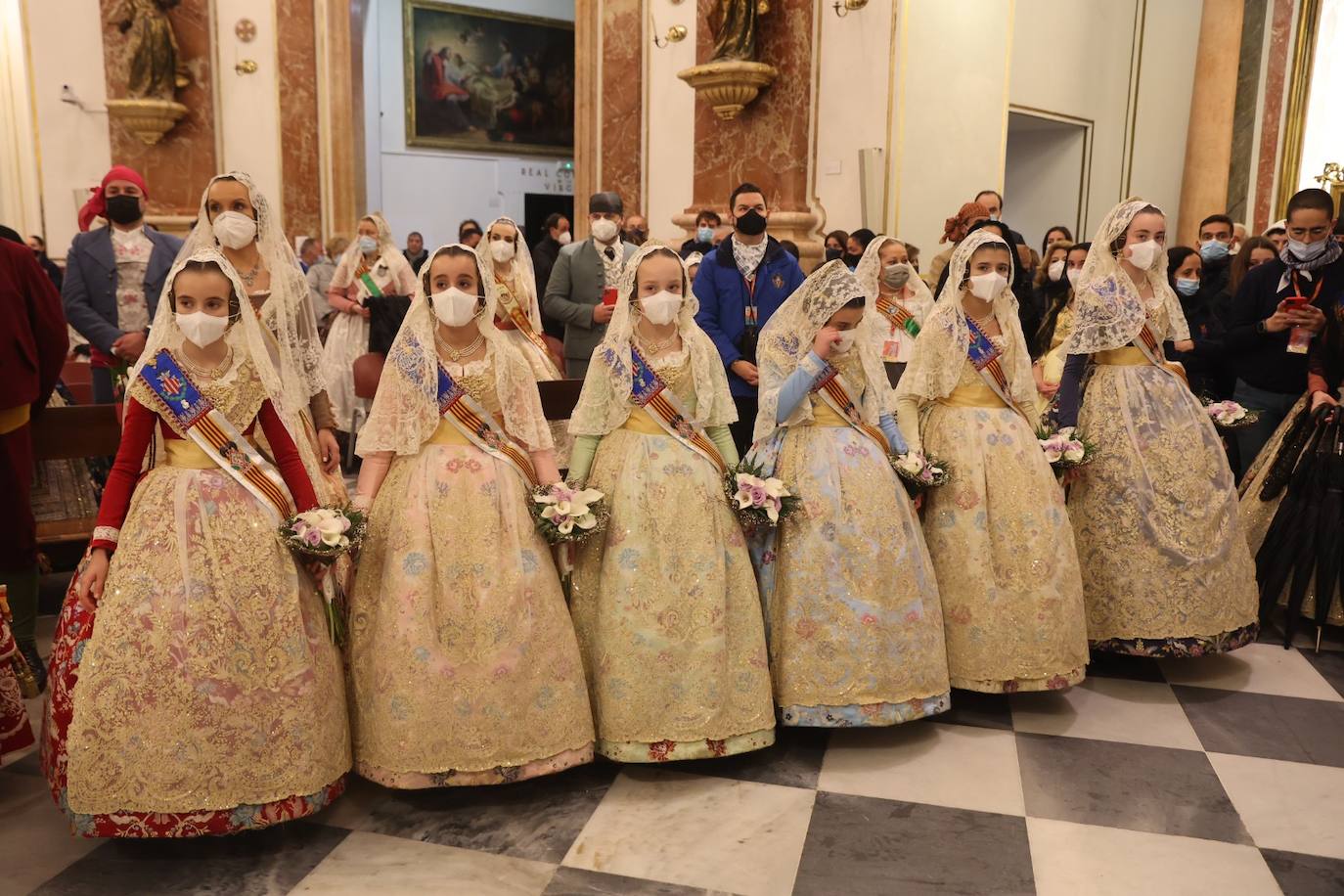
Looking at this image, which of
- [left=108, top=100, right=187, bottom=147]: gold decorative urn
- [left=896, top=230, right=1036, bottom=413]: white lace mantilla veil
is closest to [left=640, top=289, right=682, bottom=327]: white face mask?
[left=896, top=230, right=1036, bottom=413]: white lace mantilla veil

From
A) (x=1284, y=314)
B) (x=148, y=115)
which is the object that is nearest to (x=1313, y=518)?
(x=1284, y=314)

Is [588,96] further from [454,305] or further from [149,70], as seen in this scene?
[454,305]

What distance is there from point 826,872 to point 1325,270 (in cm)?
364

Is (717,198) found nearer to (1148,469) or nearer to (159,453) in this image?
(1148,469)

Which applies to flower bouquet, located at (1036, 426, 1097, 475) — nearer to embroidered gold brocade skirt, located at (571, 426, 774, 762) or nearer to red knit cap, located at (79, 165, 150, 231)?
embroidered gold brocade skirt, located at (571, 426, 774, 762)

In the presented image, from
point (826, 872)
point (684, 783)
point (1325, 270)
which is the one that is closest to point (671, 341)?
point (684, 783)

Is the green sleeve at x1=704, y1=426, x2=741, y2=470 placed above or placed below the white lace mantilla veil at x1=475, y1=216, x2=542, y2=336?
below

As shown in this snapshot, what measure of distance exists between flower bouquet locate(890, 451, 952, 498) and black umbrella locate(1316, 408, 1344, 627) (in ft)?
A: 6.33

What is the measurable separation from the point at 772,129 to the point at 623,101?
6.55 ft

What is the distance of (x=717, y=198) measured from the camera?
30.0ft

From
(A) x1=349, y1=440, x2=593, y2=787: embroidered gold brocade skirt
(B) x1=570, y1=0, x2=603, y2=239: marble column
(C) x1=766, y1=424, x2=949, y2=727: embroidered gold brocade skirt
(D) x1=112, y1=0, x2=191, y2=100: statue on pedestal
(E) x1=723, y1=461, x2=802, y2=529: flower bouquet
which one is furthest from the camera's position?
(D) x1=112, y1=0, x2=191, y2=100: statue on pedestal

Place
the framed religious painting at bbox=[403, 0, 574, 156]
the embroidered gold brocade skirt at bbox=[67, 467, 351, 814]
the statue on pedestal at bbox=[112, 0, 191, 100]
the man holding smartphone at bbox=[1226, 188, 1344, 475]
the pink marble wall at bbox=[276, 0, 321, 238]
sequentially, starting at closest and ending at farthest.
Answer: the embroidered gold brocade skirt at bbox=[67, 467, 351, 814]
the man holding smartphone at bbox=[1226, 188, 1344, 475]
the statue on pedestal at bbox=[112, 0, 191, 100]
the pink marble wall at bbox=[276, 0, 321, 238]
the framed religious painting at bbox=[403, 0, 574, 156]

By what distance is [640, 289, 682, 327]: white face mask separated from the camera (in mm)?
3365

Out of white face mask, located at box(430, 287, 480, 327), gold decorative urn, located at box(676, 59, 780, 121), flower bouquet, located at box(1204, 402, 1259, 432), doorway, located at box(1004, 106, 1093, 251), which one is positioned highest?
gold decorative urn, located at box(676, 59, 780, 121)
